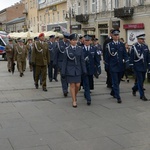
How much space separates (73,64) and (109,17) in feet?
81.4

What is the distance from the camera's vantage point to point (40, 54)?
1150 cm

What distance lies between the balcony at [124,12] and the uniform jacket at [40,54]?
718 inches

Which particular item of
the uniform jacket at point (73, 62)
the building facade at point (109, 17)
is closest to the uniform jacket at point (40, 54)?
the uniform jacket at point (73, 62)

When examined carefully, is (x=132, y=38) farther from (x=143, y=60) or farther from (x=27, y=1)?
(x=27, y=1)

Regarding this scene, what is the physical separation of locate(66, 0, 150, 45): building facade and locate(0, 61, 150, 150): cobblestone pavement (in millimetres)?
18251

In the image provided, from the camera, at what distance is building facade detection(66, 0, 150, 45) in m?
28.0

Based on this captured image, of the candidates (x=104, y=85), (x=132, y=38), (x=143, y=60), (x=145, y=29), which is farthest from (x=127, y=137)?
(x=132, y=38)

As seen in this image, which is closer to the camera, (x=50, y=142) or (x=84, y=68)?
(x=50, y=142)

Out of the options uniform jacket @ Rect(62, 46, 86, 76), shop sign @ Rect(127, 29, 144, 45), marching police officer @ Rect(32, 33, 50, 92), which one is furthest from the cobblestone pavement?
shop sign @ Rect(127, 29, 144, 45)

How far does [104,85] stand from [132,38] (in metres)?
17.8

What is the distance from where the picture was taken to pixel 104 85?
1265 centimetres

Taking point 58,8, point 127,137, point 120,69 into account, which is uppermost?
point 58,8

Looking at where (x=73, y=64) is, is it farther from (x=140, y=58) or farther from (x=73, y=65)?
(x=140, y=58)

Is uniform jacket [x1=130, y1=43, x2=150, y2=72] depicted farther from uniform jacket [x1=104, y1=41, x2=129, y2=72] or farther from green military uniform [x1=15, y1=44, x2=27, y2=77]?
green military uniform [x1=15, y1=44, x2=27, y2=77]
